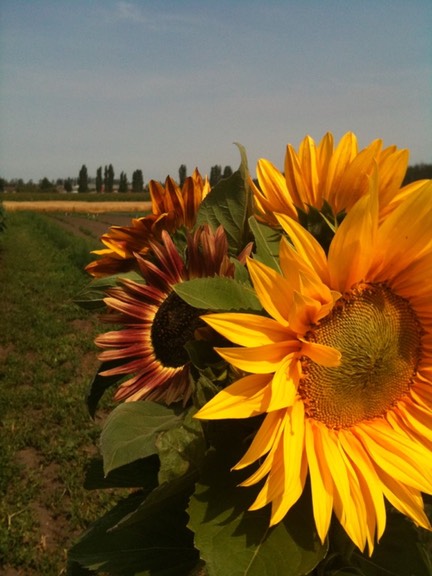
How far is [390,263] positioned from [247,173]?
24cm

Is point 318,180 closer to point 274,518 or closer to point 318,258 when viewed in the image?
point 318,258

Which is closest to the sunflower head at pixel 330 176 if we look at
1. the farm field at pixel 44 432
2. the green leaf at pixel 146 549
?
the green leaf at pixel 146 549

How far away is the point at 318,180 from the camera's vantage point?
0.70m

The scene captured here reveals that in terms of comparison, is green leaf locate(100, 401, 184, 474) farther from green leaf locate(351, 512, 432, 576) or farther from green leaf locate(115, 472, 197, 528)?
green leaf locate(351, 512, 432, 576)

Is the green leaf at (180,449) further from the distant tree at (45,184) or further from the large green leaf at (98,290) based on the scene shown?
the distant tree at (45,184)

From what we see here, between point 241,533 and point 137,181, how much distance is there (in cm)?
7013

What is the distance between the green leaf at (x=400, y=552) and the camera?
2.26 ft

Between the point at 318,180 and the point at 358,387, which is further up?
the point at 318,180

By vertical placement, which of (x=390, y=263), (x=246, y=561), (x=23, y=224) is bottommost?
(x=23, y=224)

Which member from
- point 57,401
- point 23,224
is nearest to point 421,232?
point 57,401

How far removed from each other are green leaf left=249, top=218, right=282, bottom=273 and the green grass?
30 cm

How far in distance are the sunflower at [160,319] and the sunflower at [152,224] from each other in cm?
6

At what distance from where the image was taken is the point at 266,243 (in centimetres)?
64

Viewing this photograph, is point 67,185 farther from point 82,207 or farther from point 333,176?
point 333,176
